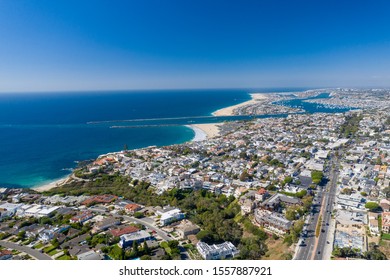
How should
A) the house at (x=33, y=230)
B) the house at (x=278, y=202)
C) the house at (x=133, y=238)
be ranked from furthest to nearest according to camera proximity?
the house at (x=278, y=202)
the house at (x=33, y=230)
the house at (x=133, y=238)

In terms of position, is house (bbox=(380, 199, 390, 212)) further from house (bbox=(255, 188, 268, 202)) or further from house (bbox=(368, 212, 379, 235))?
house (bbox=(255, 188, 268, 202))

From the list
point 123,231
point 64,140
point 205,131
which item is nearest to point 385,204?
point 123,231

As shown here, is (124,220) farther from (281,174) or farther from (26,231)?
(281,174)

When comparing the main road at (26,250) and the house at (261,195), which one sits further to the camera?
the house at (261,195)

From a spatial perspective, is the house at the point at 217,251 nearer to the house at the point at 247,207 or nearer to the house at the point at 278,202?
the house at the point at 247,207

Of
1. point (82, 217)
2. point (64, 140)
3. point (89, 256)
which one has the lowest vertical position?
point (82, 217)

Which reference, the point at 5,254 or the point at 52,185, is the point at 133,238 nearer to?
the point at 5,254

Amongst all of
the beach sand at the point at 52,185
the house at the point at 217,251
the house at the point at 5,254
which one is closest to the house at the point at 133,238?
the house at the point at 217,251
